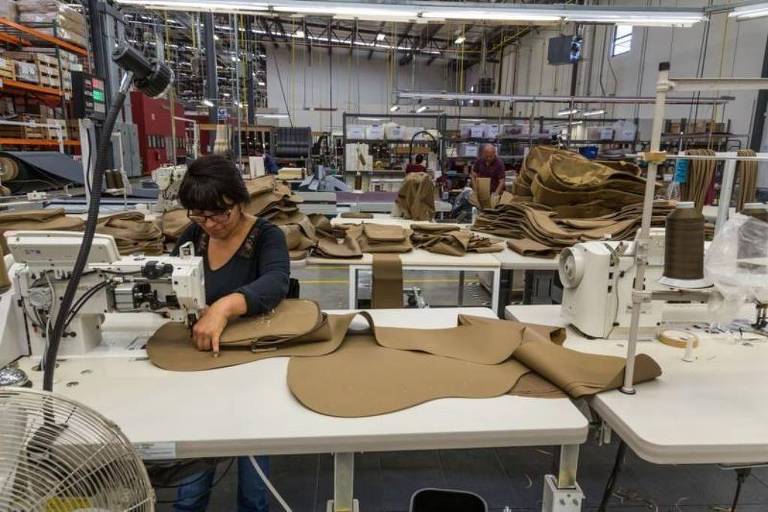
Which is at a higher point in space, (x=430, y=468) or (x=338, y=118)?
(x=338, y=118)

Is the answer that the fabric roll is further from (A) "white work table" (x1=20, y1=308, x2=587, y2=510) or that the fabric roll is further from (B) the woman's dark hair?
(B) the woman's dark hair

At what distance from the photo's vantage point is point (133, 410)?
106cm

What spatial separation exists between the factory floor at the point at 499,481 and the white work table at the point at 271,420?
2.60 feet

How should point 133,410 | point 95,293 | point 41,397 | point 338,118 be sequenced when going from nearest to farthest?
point 41,397, point 133,410, point 95,293, point 338,118

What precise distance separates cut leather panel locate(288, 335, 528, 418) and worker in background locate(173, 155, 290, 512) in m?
0.25

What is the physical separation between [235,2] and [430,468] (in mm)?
3072

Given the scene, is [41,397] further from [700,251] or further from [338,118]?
[338,118]

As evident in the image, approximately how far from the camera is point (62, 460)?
0.75 meters

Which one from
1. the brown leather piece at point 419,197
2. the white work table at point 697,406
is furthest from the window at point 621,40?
the white work table at point 697,406

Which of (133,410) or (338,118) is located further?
(338,118)

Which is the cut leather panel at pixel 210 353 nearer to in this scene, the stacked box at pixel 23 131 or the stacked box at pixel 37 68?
the stacked box at pixel 23 131

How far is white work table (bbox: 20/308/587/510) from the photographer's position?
969mm

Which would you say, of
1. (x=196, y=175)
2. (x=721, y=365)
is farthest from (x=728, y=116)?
(x=196, y=175)

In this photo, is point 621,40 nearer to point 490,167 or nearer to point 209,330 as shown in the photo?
point 490,167
